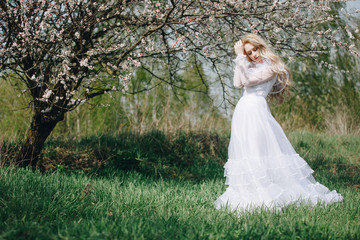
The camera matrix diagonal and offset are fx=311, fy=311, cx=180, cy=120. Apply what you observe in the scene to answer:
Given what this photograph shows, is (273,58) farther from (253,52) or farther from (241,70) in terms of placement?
Result: (241,70)

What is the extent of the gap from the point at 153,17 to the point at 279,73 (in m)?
1.75

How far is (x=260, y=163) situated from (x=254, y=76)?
3.08ft

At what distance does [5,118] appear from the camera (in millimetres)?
8852

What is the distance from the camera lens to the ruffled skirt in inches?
119

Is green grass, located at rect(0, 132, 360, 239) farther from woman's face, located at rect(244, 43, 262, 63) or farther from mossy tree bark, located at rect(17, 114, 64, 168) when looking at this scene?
woman's face, located at rect(244, 43, 262, 63)

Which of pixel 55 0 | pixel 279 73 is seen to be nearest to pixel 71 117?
pixel 55 0

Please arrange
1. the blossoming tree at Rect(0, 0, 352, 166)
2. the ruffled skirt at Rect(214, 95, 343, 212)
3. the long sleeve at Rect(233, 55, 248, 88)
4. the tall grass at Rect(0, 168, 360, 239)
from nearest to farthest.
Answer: the tall grass at Rect(0, 168, 360, 239)
the ruffled skirt at Rect(214, 95, 343, 212)
the long sleeve at Rect(233, 55, 248, 88)
the blossoming tree at Rect(0, 0, 352, 166)

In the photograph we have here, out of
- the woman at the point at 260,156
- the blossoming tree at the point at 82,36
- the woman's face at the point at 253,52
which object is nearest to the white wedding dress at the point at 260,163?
the woman at the point at 260,156

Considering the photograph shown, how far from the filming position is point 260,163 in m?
3.07

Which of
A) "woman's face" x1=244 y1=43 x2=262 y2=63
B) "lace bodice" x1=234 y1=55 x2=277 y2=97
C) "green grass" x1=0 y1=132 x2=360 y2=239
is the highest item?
"woman's face" x1=244 y1=43 x2=262 y2=63

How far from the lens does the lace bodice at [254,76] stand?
3334mm

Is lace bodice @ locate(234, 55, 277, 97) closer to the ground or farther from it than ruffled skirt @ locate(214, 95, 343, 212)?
farther from it

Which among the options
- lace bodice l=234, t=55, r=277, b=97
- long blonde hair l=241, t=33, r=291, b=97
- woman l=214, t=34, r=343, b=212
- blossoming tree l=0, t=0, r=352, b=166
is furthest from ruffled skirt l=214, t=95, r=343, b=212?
blossoming tree l=0, t=0, r=352, b=166

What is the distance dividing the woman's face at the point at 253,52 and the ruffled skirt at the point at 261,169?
1.58 feet
